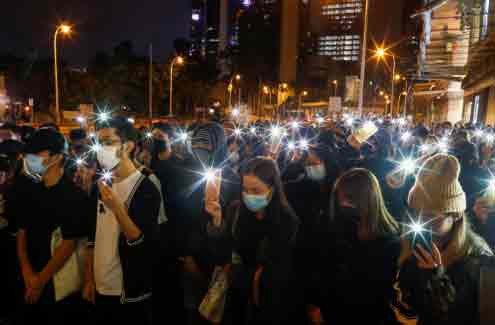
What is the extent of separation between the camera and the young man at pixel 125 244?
3146 mm

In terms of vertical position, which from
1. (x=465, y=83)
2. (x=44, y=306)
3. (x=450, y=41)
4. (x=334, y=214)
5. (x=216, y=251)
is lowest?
(x=44, y=306)

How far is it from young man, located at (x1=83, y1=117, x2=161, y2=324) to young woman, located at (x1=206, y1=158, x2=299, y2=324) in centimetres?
58

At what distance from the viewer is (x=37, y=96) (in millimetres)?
69688

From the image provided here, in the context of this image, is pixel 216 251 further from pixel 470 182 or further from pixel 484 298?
pixel 470 182

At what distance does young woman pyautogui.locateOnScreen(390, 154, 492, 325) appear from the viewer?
2621 millimetres

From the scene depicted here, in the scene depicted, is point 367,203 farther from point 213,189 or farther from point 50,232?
point 50,232

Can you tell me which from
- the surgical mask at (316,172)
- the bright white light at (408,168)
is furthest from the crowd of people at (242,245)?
the bright white light at (408,168)

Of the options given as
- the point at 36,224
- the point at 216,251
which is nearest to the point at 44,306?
the point at 36,224

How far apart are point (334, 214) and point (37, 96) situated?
75823mm

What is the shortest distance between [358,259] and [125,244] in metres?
1.69

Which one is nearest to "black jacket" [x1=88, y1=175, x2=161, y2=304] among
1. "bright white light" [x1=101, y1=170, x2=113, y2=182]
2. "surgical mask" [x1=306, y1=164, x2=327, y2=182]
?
"bright white light" [x1=101, y1=170, x2=113, y2=182]

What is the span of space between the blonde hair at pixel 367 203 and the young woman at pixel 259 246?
46 cm

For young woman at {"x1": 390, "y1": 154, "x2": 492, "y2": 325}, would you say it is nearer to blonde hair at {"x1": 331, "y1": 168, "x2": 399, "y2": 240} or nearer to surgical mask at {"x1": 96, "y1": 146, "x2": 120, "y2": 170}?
blonde hair at {"x1": 331, "y1": 168, "x2": 399, "y2": 240}

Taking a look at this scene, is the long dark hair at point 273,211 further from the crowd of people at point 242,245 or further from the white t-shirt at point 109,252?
the white t-shirt at point 109,252
